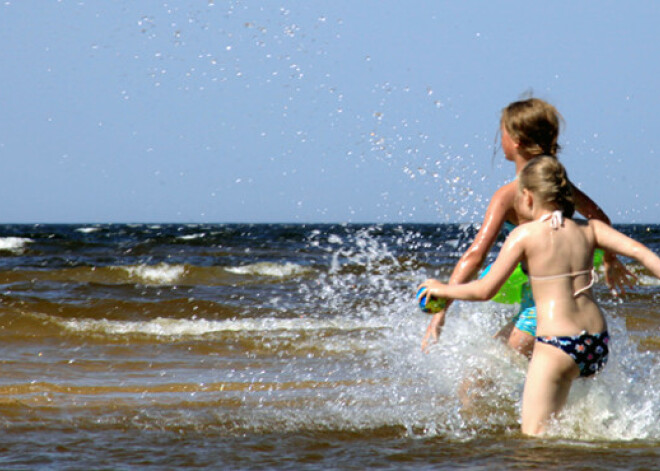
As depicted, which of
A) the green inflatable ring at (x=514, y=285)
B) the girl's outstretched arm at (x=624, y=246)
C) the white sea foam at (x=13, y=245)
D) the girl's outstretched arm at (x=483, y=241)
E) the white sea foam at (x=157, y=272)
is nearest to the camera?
the girl's outstretched arm at (x=624, y=246)

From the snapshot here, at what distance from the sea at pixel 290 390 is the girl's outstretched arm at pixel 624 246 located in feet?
2.28

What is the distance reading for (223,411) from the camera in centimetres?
504

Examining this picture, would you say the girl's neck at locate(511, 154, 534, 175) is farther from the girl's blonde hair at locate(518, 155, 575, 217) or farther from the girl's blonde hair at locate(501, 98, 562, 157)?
the girl's blonde hair at locate(518, 155, 575, 217)

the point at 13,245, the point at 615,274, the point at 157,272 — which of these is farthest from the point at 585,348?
the point at 13,245

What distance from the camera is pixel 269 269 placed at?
18422 mm

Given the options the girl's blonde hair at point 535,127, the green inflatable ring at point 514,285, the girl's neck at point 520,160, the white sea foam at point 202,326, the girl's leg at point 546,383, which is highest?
the girl's blonde hair at point 535,127

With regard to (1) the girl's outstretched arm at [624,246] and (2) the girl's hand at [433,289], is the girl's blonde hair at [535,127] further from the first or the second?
(2) the girl's hand at [433,289]

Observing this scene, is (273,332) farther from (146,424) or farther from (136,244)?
(136,244)

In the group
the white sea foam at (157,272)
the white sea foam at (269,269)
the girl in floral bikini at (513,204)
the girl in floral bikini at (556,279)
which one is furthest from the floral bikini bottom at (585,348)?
the white sea foam at (269,269)

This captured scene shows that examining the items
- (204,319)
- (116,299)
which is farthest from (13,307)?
(204,319)

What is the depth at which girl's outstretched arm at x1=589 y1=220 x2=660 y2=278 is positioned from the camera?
12.0ft

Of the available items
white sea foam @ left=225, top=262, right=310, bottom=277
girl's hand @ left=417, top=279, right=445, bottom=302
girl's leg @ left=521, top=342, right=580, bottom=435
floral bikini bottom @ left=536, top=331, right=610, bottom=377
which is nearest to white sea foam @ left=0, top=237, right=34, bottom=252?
white sea foam @ left=225, top=262, right=310, bottom=277

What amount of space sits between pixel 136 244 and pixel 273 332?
61.1 feet

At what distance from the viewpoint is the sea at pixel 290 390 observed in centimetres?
393
